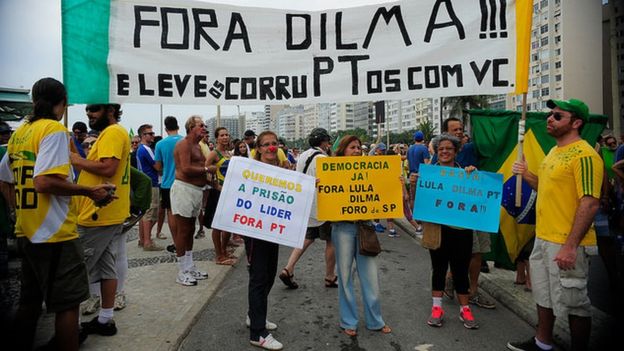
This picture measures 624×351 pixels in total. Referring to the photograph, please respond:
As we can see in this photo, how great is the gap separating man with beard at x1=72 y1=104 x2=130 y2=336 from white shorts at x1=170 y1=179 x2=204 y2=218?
1.41m

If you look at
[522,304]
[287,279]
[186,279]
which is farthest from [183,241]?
[522,304]

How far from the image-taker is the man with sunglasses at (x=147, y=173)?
7.05 meters

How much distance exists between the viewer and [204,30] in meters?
3.83

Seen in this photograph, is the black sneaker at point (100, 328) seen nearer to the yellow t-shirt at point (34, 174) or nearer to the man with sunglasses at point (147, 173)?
the yellow t-shirt at point (34, 174)

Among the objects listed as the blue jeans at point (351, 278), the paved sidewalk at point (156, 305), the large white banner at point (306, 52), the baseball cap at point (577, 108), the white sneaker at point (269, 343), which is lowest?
the white sneaker at point (269, 343)

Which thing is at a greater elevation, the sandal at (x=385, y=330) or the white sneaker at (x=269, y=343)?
the white sneaker at (x=269, y=343)

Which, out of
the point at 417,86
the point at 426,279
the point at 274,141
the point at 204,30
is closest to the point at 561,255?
the point at 417,86

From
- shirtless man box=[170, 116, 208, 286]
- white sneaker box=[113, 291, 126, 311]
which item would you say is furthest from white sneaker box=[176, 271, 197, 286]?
white sneaker box=[113, 291, 126, 311]

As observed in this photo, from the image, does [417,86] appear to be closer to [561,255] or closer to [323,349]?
[561,255]

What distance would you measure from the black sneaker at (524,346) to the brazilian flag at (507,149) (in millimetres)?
1467

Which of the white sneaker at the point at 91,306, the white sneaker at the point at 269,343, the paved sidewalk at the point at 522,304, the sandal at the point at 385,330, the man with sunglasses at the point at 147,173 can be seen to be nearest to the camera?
the white sneaker at the point at 269,343

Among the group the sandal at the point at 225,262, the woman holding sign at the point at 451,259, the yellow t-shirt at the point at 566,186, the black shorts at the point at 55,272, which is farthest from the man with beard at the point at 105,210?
the yellow t-shirt at the point at 566,186

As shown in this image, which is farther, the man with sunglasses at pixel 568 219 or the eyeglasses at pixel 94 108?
the eyeglasses at pixel 94 108

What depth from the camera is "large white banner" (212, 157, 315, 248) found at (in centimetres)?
339
